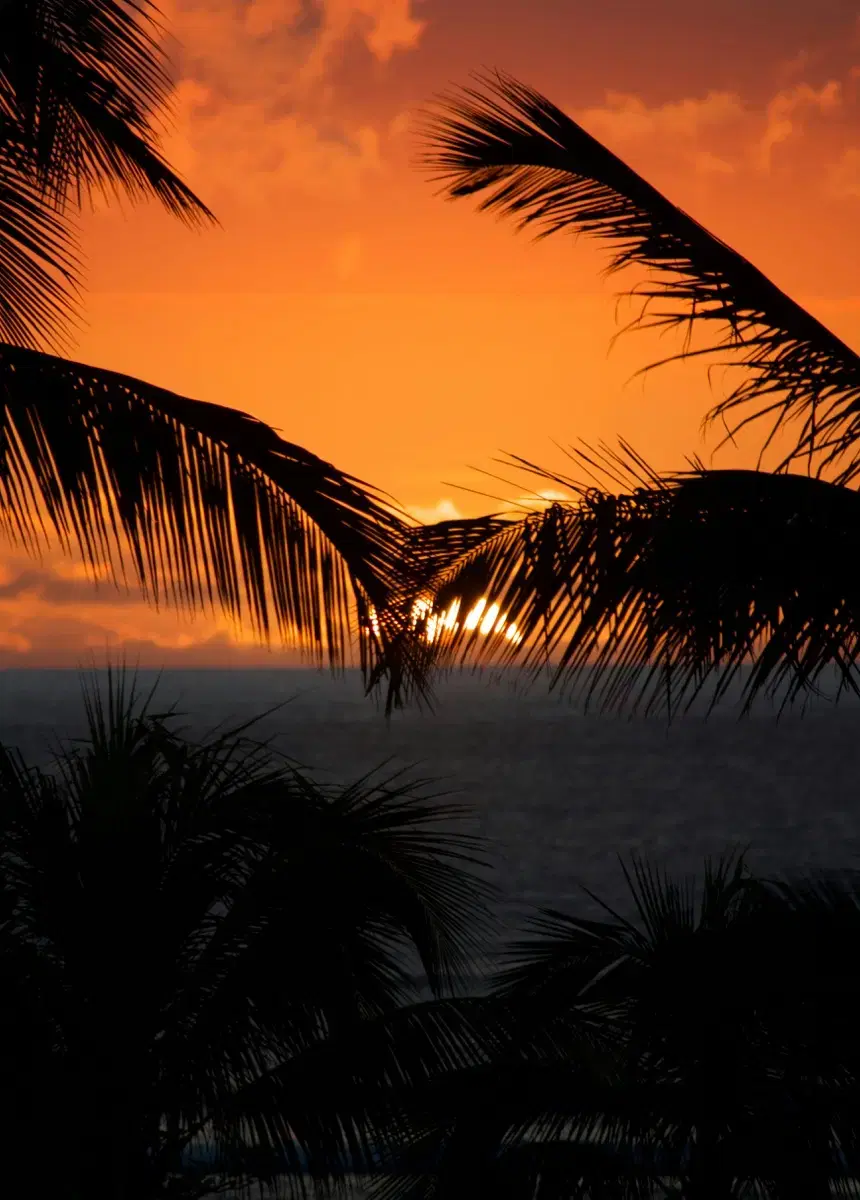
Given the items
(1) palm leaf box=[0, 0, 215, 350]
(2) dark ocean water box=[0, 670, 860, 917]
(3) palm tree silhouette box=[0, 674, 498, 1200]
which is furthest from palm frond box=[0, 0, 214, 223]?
(2) dark ocean water box=[0, 670, 860, 917]

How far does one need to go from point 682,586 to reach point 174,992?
2335 millimetres

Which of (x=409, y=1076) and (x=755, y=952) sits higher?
(x=755, y=952)

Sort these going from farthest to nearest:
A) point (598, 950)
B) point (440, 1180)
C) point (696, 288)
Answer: point (598, 950) < point (440, 1180) < point (696, 288)

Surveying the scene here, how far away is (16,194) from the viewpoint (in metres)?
4.57

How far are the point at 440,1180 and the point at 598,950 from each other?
3.08 ft

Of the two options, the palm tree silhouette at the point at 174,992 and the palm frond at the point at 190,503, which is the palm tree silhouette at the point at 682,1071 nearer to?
the palm tree silhouette at the point at 174,992

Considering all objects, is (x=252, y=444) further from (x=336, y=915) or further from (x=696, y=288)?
(x=336, y=915)

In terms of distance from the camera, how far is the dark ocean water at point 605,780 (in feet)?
162

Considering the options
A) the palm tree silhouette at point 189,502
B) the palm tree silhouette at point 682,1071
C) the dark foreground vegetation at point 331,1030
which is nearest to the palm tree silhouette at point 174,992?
the dark foreground vegetation at point 331,1030

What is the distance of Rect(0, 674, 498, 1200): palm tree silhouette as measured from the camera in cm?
447

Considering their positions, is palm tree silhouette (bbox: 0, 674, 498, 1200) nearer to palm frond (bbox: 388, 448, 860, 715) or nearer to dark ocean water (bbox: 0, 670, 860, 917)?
palm frond (bbox: 388, 448, 860, 715)

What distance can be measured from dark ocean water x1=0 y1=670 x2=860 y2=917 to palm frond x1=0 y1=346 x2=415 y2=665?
785 inches

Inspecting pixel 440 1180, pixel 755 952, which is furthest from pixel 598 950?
pixel 440 1180

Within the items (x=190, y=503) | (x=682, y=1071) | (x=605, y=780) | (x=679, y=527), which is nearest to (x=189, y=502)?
(x=190, y=503)
